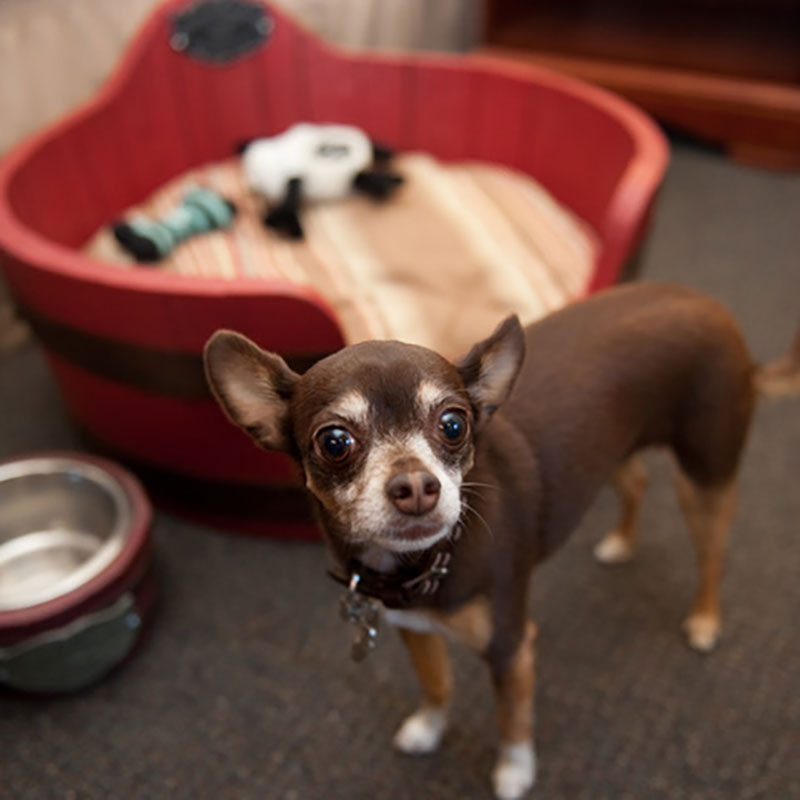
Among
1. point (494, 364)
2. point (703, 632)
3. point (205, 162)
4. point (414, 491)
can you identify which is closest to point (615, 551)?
point (703, 632)

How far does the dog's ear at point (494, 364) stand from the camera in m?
0.85

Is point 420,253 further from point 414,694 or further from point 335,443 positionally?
point 335,443

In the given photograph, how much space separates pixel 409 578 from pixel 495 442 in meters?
0.20

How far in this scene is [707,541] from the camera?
127 centimetres

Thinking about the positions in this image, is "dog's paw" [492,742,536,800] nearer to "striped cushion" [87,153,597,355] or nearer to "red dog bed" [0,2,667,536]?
"red dog bed" [0,2,667,536]

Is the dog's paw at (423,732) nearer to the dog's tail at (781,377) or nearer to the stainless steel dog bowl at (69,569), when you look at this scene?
the stainless steel dog bowl at (69,569)

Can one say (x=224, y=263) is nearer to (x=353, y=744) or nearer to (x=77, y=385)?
(x=77, y=385)

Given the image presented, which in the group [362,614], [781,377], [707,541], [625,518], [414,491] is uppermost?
[414,491]

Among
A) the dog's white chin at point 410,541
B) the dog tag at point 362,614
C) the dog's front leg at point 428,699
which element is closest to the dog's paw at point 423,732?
the dog's front leg at point 428,699

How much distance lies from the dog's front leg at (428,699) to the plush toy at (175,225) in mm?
1085

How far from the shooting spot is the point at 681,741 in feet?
4.03

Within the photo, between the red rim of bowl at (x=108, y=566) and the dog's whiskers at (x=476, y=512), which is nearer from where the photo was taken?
the dog's whiskers at (x=476, y=512)

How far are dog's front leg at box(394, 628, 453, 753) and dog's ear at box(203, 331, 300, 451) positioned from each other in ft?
1.40

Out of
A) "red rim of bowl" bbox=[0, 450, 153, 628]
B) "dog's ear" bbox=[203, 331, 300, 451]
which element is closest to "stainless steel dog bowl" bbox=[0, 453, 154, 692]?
"red rim of bowl" bbox=[0, 450, 153, 628]
